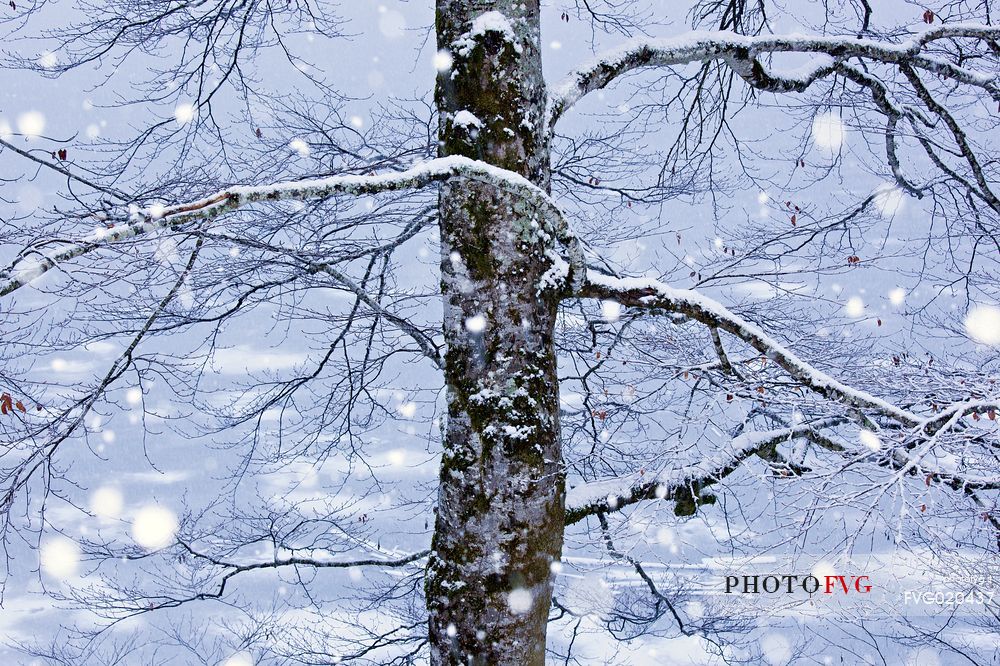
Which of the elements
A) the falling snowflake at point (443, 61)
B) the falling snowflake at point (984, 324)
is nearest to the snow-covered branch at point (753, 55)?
the falling snowflake at point (443, 61)

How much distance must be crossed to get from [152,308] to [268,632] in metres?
3.22

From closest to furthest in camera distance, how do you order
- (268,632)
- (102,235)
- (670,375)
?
(102,235) < (670,375) < (268,632)

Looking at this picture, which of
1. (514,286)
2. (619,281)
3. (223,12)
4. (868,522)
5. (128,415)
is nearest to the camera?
(868,522)

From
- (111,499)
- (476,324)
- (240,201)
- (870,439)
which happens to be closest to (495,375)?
(476,324)

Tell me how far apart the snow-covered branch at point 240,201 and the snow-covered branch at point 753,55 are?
2.54 feet

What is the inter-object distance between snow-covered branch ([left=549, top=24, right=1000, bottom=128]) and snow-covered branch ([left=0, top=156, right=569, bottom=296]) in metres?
0.78

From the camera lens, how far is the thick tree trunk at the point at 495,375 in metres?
3.16

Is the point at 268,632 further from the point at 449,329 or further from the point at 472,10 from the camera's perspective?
the point at 472,10

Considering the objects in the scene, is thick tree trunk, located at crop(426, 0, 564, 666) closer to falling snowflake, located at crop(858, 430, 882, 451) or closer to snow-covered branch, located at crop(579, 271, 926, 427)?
snow-covered branch, located at crop(579, 271, 926, 427)

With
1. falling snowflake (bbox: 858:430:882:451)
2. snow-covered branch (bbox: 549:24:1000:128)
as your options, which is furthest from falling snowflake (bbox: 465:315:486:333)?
falling snowflake (bbox: 858:430:882:451)

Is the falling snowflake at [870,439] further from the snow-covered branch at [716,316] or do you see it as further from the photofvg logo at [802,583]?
the photofvg logo at [802,583]

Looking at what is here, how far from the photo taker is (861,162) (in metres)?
7.04

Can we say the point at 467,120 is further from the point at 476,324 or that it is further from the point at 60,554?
the point at 60,554

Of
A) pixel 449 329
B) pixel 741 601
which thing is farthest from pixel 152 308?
pixel 741 601
